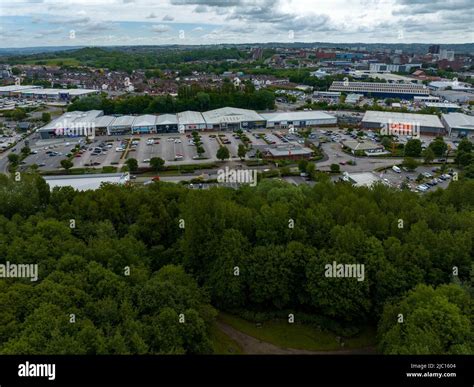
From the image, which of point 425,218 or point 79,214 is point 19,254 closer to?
point 79,214

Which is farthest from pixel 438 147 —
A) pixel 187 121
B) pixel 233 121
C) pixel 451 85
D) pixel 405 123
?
pixel 451 85

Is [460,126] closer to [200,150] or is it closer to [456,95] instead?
[456,95]

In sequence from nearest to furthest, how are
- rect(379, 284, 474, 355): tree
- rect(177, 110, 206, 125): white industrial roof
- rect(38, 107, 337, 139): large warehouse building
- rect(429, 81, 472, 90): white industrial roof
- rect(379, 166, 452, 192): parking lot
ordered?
rect(379, 284, 474, 355): tree, rect(379, 166, 452, 192): parking lot, rect(38, 107, 337, 139): large warehouse building, rect(177, 110, 206, 125): white industrial roof, rect(429, 81, 472, 90): white industrial roof

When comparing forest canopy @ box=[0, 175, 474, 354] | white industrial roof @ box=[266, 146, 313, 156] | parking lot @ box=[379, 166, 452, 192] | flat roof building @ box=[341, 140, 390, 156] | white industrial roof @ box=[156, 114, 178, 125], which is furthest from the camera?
white industrial roof @ box=[156, 114, 178, 125]

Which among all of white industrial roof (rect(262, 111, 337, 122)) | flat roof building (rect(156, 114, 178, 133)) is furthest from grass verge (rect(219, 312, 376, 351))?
white industrial roof (rect(262, 111, 337, 122))

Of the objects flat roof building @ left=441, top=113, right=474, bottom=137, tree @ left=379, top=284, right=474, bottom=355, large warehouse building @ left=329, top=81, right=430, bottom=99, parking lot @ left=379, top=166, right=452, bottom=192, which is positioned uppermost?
large warehouse building @ left=329, top=81, right=430, bottom=99

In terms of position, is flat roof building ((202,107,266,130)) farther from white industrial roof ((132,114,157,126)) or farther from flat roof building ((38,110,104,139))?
→ flat roof building ((38,110,104,139))
